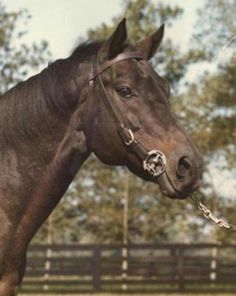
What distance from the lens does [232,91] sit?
25984mm

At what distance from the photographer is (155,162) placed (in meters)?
3.84

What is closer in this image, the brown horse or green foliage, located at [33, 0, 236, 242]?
the brown horse

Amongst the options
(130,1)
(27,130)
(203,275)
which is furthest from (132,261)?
(27,130)

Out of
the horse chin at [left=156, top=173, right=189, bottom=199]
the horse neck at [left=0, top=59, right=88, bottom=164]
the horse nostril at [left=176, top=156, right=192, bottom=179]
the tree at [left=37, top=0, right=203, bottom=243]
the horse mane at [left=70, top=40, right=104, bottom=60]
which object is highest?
the tree at [left=37, top=0, right=203, bottom=243]

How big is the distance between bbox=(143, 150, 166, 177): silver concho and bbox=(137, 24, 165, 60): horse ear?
1.99ft

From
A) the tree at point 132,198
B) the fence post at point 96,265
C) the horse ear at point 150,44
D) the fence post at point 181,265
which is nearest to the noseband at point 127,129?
the horse ear at point 150,44

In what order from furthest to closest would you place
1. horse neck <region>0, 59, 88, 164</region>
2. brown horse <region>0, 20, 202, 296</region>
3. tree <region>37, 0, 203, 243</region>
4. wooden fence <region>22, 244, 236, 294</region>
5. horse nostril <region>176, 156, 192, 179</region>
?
tree <region>37, 0, 203, 243</region> → wooden fence <region>22, 244, 236, 294</region> → horse neck <region>0, 59, 88, 164</region> → brown horse <region>0, 20, 202, 296</region> → horse nostril <region>176, 156, 192, 179</region>

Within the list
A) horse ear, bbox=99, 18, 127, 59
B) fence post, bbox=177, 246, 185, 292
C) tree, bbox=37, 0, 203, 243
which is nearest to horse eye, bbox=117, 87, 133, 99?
horse ear, bbox=99, 18, 127, 59

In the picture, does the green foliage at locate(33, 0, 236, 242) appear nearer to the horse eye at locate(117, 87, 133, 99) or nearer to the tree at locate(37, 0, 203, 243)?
the tree at locate(37, 0, 203, 243)

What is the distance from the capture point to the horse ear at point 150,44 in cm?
418

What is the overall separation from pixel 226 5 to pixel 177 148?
1982 cm

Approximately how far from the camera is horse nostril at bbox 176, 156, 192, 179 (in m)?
3.76

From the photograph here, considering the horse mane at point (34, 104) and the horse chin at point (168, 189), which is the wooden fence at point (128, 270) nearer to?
the horse mane at point (34, 104)

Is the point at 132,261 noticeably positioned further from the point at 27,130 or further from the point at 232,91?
the point at 27,130
